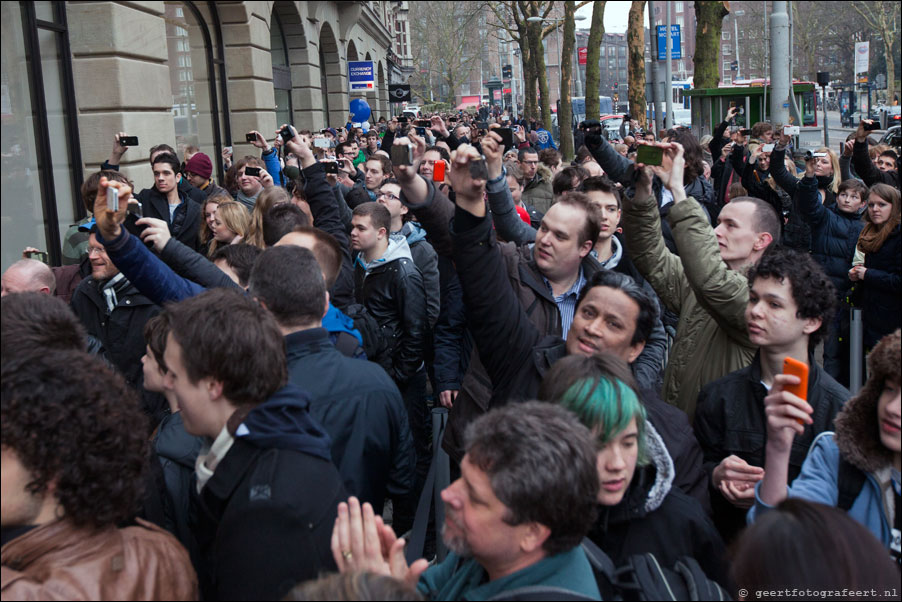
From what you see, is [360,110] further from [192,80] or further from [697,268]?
[697,268]

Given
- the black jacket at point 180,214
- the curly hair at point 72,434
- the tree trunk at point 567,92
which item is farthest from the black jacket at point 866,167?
the tree trunk at point 567,92

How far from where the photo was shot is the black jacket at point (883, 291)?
5.94m

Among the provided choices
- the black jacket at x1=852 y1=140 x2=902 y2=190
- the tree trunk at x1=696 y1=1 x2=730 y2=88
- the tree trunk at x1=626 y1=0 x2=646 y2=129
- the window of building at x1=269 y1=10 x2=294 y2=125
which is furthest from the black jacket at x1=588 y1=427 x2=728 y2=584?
the tree trunk at x1=626 y1=0 x2=646 y2=129

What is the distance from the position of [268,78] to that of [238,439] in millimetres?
15437

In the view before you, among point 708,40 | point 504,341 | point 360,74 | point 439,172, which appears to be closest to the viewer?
point 504,341

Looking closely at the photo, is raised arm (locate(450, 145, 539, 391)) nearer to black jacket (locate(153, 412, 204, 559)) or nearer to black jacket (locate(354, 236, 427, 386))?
black jacket (locate(153, 412, 204, 559))

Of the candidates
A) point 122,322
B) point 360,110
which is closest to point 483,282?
point 122,322

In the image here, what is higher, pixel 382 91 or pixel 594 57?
pixel 382 91

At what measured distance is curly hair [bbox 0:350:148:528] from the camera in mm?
1868

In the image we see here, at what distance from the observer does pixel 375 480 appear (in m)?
3.26

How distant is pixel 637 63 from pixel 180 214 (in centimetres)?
2093

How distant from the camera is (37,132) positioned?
8.29 meters

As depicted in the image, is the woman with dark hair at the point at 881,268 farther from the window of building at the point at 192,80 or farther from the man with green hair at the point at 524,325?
the window of building at the point at 192,80

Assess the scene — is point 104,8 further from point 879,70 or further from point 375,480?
point 879,70
